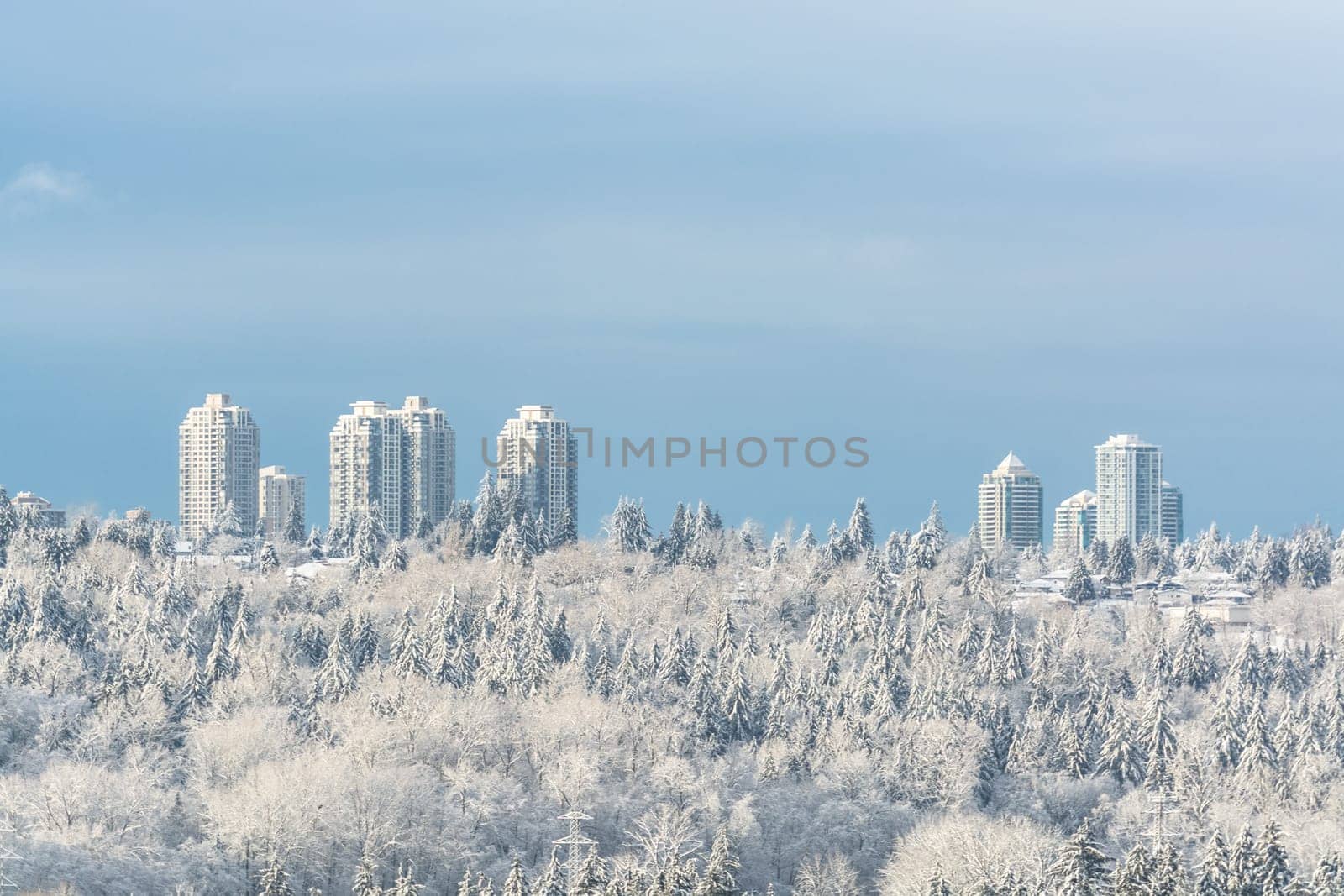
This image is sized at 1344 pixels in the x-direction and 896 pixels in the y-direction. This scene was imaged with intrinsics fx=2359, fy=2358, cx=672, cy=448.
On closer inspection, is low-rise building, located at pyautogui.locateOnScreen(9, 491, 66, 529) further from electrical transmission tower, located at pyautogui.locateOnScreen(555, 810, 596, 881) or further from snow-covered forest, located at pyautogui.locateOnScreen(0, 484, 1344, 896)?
electrical transmission tower, located at pyautogui.locateOnScreen(555, 810, 596, 881)

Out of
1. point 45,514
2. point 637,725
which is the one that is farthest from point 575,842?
point 45,514

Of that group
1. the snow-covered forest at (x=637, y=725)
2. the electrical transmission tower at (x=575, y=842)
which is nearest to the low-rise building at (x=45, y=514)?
the snow-covered forest at (x=637, y=725)

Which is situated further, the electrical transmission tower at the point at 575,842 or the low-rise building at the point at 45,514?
the low-rise building at the point at 45,514

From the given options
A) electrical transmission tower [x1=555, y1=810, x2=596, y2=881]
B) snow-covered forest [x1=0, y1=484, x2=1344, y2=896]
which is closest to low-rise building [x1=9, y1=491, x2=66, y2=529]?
snow-covered forest [x1=0, y1=484, x2=1344, y2=896]

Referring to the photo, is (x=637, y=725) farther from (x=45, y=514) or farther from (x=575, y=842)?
(x=45, y=514)

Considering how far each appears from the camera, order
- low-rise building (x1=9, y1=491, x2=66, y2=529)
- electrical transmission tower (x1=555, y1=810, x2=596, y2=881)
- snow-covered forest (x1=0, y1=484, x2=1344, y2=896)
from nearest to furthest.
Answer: electrical transmission tower (x1=555, y1=810, x2=596, y2=881), snow-covered forest (x1=0, y1=484, x2=1344, y2=896), low-rise building (x1=9, y1=491, x2=66, y2=529)

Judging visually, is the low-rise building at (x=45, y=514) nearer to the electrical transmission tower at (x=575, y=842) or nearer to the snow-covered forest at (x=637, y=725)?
the snow-covered forest at (x=637, y=725)

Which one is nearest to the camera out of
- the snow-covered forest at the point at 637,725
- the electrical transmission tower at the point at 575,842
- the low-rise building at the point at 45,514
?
the electrical transmission tower at the point at 575,842

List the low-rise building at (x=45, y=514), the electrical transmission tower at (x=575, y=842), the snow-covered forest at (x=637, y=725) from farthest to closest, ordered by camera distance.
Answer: the low-rise building at (x=45, y=514) → the snow-covered forest at (x=637, y=725) → the electrical transmission tower at (x=575, y=842)

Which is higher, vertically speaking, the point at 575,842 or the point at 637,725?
the point at 637,725
